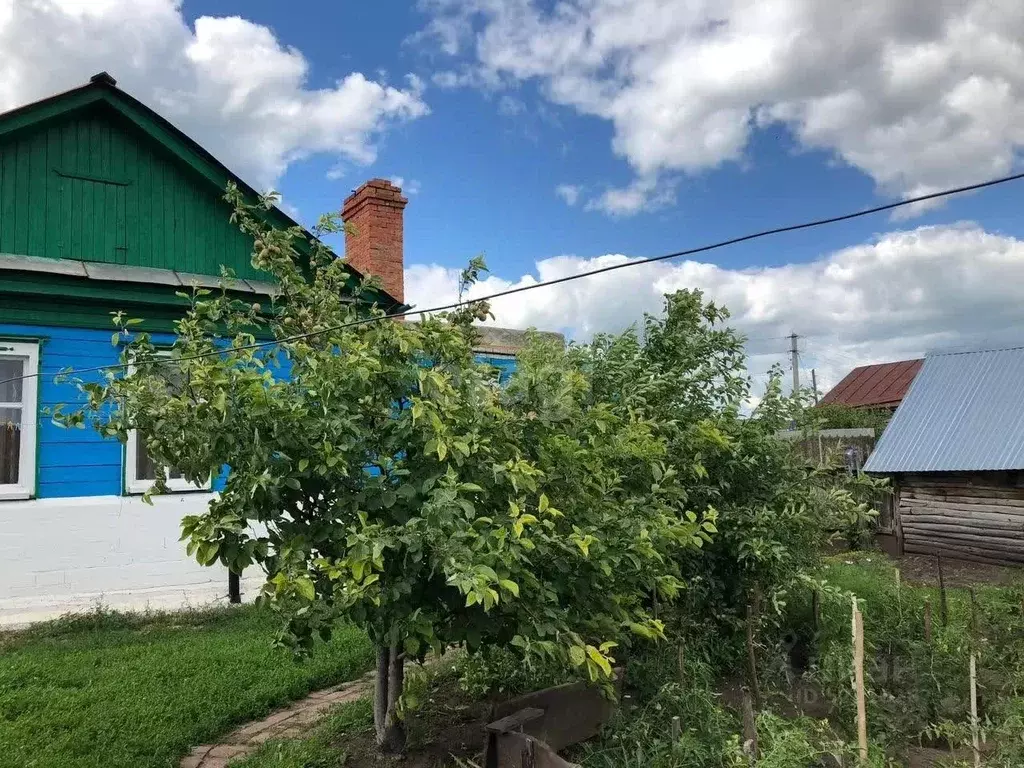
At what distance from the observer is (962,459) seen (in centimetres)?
1192

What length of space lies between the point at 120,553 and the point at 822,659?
6961 millimetres

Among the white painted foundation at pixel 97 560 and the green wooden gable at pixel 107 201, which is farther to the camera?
the green wooden gable at pixel 107 201

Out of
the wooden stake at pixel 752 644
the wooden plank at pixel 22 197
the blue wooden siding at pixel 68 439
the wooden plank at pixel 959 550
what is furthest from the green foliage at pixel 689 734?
the wooden plank at pixel 959 550

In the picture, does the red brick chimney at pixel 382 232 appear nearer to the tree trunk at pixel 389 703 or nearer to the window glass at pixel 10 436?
the window glass at pixel 10 436

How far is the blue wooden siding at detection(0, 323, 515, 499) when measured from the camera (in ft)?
26.8

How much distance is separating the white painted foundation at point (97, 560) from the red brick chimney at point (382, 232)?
156 inches

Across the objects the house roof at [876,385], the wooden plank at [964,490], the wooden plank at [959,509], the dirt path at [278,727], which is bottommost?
the dirt path at [278,727]

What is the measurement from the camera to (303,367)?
3881 mm

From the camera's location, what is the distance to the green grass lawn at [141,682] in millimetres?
4723

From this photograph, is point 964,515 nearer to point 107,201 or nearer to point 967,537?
point 967,537

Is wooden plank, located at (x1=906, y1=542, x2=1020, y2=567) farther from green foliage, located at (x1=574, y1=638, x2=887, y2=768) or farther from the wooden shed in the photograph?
green foliage, located at (x1=574, y1=638, x2=887, y2=768)

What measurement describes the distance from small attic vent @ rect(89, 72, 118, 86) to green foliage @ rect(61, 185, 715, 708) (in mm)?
6341

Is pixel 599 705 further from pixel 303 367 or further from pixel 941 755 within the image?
pixel 303 367

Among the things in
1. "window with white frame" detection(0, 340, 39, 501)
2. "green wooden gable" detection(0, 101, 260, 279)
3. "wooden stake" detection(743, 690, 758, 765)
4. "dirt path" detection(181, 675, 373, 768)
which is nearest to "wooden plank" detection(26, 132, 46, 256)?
"green wooden gable" detection(0, 101, 260, 279)
